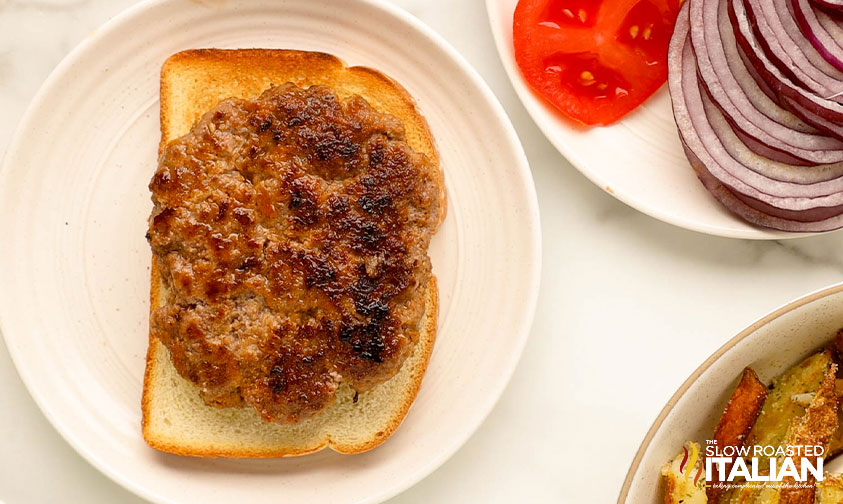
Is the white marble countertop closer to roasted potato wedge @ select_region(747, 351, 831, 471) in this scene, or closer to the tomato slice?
the tomato slice

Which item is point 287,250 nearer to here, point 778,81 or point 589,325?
point 589,325

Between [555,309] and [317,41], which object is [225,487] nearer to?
[555,309]

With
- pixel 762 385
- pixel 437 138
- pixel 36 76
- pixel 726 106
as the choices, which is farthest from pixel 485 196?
pixel 36 76

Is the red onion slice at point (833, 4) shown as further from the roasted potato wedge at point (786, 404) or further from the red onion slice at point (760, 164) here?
the roasted potato wedge at point (786, 404)

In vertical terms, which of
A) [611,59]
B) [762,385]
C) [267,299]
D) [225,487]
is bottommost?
[225,487]

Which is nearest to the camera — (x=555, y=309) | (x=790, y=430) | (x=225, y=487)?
(x=790, y=430)
